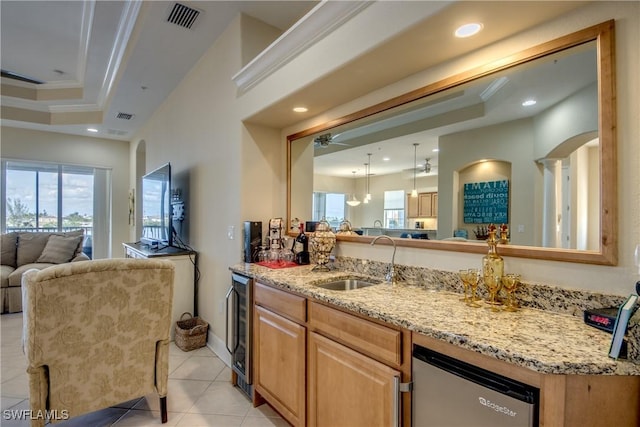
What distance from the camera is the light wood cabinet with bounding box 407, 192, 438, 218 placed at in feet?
6.23

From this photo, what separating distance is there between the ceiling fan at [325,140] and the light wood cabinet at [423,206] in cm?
77

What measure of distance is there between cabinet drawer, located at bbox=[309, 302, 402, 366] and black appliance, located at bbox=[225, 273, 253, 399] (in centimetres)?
71

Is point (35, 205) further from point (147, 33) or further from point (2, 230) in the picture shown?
point (147, 33)

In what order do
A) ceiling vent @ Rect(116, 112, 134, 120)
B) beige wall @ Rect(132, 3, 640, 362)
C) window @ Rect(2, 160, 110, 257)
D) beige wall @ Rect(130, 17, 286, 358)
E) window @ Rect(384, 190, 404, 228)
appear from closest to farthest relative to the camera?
beige wall @ Rect(132, 3, 640, 362), window @ Rect(384, 190, 404, 228), beige wall @ Rect(130, 17, 286, 358), ceiling vent @ Rect(116, 112, 134, 120), window @ Rect(2, 160, 110, 257)

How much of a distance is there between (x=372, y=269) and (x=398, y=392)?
91cm

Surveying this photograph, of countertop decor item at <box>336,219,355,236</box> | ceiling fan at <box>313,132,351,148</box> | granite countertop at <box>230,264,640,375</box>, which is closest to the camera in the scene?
granite countertop at <box>230,264,640,375</box>

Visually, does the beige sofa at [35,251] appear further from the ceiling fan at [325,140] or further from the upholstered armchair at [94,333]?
the ceiling fan at [325,140]

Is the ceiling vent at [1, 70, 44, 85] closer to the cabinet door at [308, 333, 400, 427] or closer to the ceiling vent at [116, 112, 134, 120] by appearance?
the ceiling vent at [116, 112, 134, 120]

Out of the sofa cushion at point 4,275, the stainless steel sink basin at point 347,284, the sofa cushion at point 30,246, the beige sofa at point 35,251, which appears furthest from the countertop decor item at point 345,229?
the sofa cushion at point 30,246

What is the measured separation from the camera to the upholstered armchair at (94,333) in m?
1.64

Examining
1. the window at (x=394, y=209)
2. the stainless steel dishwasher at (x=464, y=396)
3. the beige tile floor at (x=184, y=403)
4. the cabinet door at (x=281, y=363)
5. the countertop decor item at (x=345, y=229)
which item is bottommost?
the beige tile floor at (x=184, y=403)

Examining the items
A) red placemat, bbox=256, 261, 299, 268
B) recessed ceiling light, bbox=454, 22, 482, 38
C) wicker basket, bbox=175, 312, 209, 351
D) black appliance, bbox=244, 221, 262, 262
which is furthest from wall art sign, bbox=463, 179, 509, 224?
wicker basket, bbox=175, 312, 209, 351

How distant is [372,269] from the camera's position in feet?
6.85

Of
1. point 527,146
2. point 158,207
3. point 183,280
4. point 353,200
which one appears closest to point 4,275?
point 158,207
